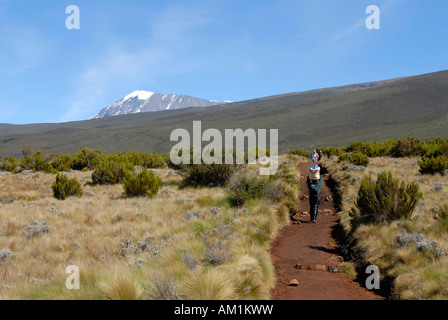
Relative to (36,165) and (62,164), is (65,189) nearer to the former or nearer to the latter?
(36,165)

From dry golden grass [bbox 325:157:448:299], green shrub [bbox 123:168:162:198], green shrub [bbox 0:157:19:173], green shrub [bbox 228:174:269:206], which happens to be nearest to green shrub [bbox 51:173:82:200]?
green shrub [bbox 123:168:162:198]

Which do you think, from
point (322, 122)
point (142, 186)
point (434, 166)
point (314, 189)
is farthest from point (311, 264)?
point (322, 122)

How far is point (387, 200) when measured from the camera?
27.4 feet

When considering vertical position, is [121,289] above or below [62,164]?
below

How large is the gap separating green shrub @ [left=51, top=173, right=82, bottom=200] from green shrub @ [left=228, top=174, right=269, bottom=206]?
29.5 feet

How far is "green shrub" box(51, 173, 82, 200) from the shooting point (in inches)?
639

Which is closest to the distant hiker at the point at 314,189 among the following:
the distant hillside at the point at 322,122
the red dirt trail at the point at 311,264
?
the red dirt trail at the point at 311,264

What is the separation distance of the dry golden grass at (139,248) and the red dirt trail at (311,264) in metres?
0.37

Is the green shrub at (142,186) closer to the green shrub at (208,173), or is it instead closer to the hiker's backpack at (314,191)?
the green shrub at (208,173)

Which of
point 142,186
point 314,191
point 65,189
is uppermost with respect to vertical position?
point 314,191

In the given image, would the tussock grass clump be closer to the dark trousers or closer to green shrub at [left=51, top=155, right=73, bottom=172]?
the dark trousers

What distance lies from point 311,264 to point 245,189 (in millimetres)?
5686
